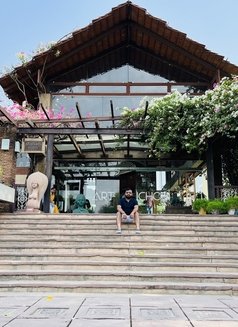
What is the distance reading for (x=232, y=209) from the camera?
31.9 feet

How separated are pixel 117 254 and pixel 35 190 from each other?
375cm

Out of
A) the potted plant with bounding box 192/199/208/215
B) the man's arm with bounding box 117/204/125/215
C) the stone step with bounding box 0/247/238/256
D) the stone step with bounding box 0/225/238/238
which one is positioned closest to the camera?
the stone step with bounding box 0/247/238/256

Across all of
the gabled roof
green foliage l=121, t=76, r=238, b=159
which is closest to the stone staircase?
green foliage l=121, t=76, r=238, b=159

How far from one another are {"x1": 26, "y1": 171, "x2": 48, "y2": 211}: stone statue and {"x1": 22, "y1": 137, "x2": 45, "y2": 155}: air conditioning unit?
198cm

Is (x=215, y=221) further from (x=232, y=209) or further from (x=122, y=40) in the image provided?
(x=122, y=40)

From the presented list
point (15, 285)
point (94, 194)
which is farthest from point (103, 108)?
point (15, 285)

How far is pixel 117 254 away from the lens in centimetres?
673

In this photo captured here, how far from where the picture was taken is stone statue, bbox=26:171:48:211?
31.2 ft

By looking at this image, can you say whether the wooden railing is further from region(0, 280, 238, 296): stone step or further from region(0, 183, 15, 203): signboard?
region(0, 280, 238, 296): stone step

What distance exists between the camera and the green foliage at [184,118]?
1068cm

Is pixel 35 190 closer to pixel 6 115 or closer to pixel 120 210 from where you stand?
pixel 6 115

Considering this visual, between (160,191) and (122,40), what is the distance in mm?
5550

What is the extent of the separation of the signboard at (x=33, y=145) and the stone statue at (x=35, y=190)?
198cm

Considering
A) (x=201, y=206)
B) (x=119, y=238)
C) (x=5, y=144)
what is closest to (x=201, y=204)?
(x=201, y=206)
